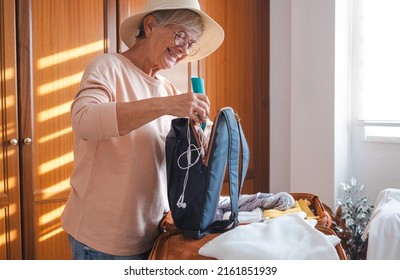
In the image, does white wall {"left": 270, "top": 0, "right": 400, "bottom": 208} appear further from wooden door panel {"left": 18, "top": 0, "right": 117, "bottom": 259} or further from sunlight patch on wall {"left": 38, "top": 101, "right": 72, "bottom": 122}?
sunlight patch on wall {"left": 38, "top": 101, "right": 72, "bottom": 122}

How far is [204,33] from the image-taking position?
4.12 ft

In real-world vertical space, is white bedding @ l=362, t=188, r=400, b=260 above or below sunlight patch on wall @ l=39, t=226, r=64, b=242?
above

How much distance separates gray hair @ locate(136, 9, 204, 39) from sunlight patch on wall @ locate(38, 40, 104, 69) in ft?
3.09

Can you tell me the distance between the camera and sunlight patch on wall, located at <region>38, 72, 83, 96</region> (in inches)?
76.1

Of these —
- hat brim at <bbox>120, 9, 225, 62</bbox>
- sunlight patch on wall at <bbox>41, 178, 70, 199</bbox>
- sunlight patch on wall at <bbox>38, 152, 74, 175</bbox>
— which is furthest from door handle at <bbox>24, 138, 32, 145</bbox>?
hat brim at <bbox>120, 9, 225, 62</bbox>

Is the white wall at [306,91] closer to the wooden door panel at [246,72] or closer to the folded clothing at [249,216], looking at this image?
the wooden door panel at [246,72]

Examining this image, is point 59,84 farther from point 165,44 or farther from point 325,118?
point 325,118

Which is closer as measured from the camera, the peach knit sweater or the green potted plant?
the peach knit sweater

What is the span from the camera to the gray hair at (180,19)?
3.58 ft

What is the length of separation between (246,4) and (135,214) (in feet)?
6.17

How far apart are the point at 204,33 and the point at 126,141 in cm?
44

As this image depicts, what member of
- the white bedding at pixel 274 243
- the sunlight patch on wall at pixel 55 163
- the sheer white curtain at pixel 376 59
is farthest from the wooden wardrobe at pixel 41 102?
the white bedding at pixel 274 243

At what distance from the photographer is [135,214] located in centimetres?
101
